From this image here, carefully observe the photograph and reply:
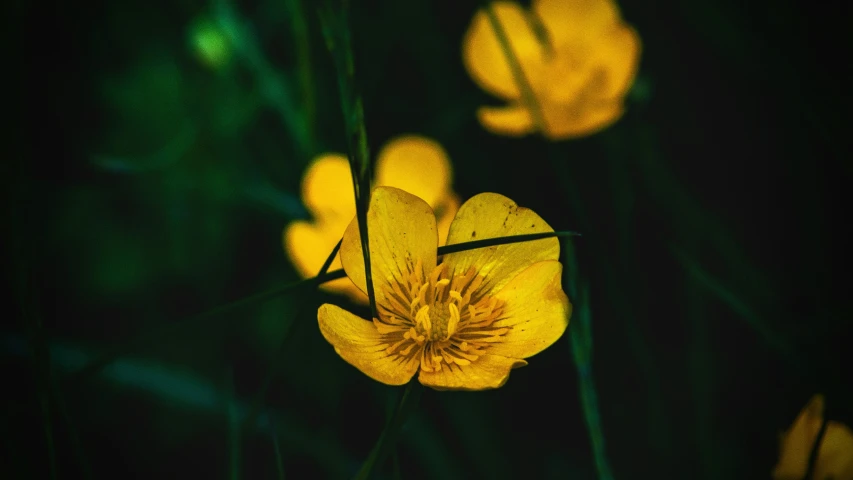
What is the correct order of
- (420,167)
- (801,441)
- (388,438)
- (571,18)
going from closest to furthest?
(388,438) → (801,441) → (420,167) → (571,18)

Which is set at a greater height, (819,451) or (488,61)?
(488,61)

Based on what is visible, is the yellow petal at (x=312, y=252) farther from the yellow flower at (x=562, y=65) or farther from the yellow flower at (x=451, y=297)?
the yellow flower at (x=562, y=65)

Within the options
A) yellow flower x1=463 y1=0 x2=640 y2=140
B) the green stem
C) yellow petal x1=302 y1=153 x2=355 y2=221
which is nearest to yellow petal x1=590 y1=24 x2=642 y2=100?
yellow flower x1=463 y1=0 x2=640 y2=140

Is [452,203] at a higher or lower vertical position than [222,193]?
lower

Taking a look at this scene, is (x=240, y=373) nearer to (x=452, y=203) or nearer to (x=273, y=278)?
(x=273, y=278)

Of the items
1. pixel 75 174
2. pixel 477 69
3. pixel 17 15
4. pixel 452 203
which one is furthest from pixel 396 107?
pixel 17 15

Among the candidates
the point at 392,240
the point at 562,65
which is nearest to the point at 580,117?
the point at 562,65

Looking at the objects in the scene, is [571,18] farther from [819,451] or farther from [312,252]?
[819,451]
